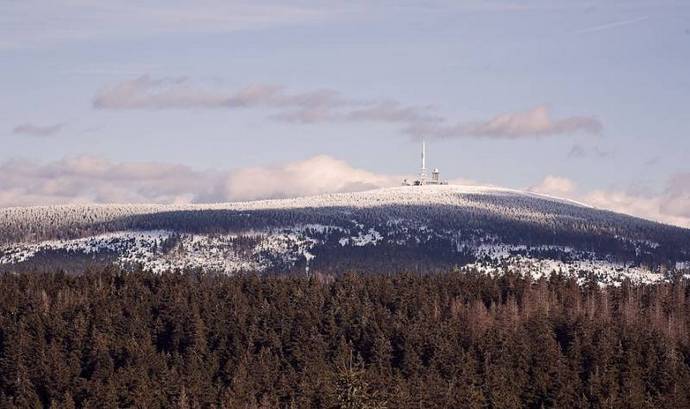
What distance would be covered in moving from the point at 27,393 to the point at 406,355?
154 feet

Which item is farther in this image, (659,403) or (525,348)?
(525,348)

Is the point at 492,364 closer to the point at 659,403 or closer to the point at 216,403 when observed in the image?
the point at 659,403

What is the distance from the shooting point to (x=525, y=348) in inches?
7726

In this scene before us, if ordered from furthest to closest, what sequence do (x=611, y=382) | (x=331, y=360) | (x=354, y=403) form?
(x=331, y=360) < (x=611, y=382) < (x=354, y=403)

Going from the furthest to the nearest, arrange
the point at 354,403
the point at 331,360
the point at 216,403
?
the point at 331,360
the point at 216,403
the point at 354,403

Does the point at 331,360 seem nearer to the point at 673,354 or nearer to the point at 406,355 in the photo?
the point at 406,355

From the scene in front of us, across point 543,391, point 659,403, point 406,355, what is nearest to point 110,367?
point 406,355

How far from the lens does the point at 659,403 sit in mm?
179500

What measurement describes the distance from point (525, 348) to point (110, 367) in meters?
53.6

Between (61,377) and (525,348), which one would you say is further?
(525,348)

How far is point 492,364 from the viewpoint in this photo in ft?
615

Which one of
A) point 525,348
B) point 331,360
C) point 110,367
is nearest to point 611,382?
point 525,348

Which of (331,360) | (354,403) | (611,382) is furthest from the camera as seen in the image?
(331,360)

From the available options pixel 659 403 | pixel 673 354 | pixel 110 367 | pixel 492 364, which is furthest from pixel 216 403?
pixel 673 354
